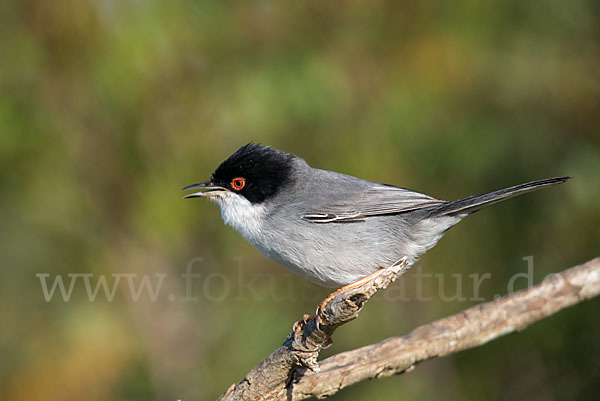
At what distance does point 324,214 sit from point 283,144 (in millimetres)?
A: 1534

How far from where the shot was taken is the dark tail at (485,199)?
3127 millimetres

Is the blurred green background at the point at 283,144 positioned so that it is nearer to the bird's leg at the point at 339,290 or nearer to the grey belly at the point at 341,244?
the grey belly at the point at 341,244

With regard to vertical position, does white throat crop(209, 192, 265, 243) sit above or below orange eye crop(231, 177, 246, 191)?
below

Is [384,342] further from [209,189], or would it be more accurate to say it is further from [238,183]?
[209,189]

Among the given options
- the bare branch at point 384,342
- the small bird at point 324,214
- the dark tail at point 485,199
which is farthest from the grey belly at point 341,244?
the bare branch at point 384,342

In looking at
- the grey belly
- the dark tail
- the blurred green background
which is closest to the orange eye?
the grey belly

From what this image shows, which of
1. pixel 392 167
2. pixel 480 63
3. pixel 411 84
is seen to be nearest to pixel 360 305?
pixel 392 167

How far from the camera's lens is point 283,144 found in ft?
16.5

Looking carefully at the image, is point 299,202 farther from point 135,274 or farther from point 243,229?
point 135,274

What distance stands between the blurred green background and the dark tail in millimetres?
1216

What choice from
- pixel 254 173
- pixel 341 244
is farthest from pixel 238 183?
pixel 341 244

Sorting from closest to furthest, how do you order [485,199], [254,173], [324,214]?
[485,199]
[324,214]
[254,173]

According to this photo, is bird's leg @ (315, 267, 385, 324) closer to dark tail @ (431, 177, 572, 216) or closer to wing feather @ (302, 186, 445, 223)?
wing feather @ (302, 186, 445, 223)

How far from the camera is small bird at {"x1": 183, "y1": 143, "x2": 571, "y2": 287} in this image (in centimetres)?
353
